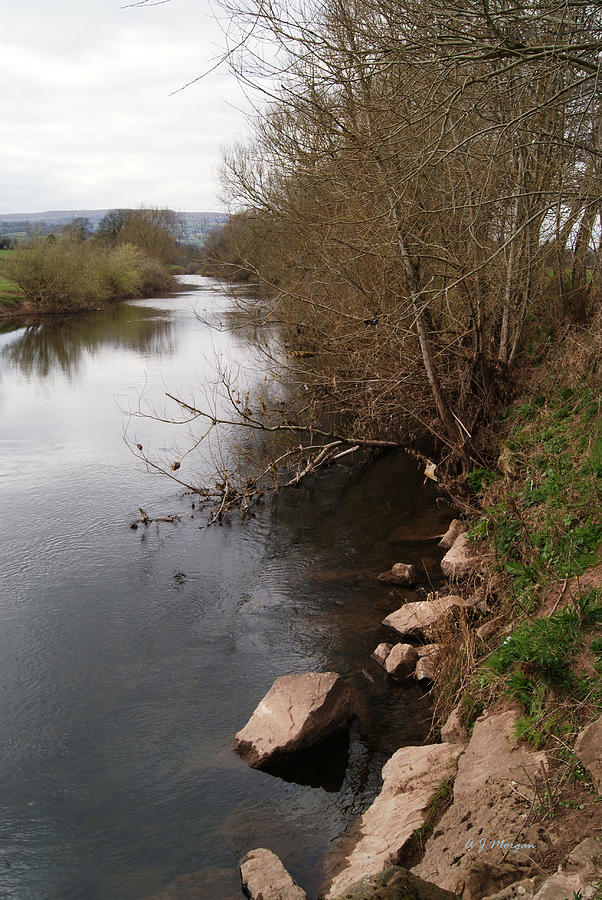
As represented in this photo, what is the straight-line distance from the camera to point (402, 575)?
9.33m

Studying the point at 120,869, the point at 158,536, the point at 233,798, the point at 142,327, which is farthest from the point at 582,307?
the point at 142,327

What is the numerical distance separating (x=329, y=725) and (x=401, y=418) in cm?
830

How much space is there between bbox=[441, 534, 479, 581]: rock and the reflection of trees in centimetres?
1849

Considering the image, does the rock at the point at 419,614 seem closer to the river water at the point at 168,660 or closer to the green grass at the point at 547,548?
the river water at the point at 168,660

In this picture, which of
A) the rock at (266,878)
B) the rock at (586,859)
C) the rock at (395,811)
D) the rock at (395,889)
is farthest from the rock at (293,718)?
the rock at (586,859)

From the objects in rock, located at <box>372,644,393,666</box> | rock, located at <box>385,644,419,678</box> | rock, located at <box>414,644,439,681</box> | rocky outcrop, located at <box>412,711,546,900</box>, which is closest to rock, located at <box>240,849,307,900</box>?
rocky outcrop, located at <box>412,711,546,900</box>

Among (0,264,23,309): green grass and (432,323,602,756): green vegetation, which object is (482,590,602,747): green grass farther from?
(0,264,23,309): green grass

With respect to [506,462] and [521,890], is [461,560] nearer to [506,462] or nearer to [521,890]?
[506,462]

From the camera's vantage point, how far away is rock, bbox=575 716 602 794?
4.18m

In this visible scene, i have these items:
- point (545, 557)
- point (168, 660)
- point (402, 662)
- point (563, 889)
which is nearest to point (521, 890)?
point (563, 889)

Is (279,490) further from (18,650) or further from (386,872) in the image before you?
(386,872)

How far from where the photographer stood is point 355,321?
507 inches

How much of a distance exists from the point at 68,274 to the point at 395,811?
40.5m

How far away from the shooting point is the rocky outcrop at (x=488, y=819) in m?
3.97
